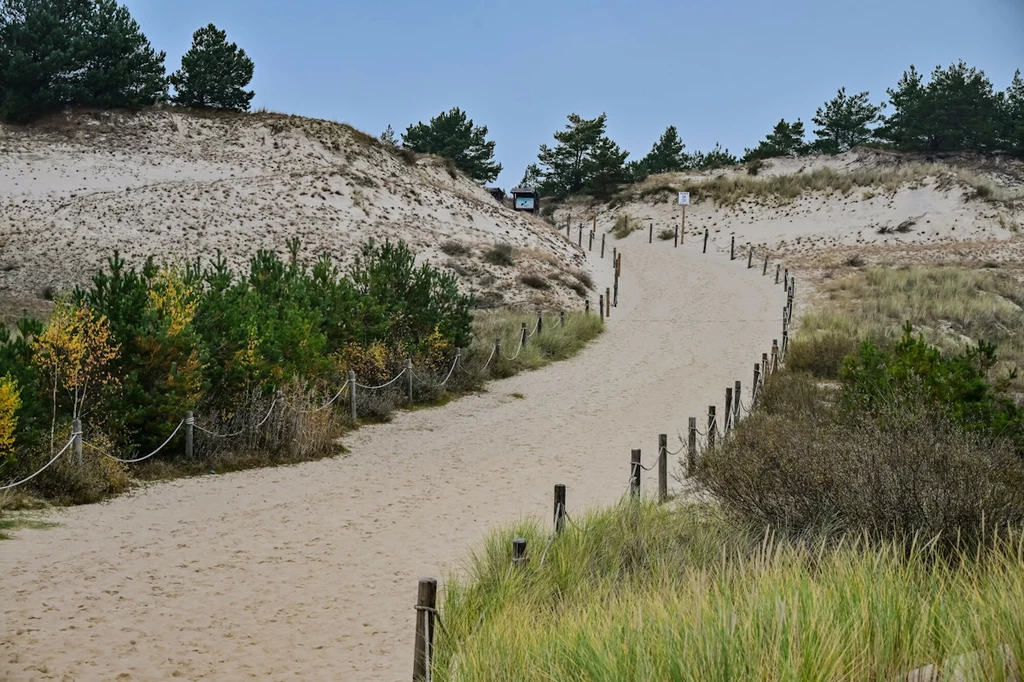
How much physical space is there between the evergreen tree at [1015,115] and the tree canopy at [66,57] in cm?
5504

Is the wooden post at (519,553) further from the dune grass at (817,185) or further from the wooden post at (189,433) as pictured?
the dune grass at (817,185)

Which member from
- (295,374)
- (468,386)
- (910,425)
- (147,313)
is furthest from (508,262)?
(910,425)

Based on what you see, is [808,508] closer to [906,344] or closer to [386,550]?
[386,550]

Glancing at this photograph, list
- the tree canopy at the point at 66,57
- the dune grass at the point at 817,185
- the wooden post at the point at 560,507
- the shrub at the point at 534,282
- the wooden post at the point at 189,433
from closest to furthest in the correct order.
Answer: the wooden post at the point at 560,507, the wooden post at the point at 189,433, the shrub at the point at 534,282, the tree canopy at the point at 66,57, the dune grass at the point at 817,185

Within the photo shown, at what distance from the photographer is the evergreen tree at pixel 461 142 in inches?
2445

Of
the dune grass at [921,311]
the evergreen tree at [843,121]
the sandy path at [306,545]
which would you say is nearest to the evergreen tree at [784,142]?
the evergreen tree at [843,121]

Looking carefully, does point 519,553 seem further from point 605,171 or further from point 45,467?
point 605,171

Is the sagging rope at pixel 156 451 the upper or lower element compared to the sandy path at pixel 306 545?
upper

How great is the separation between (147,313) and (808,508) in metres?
A: 8.58

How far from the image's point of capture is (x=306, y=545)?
29.9 feet

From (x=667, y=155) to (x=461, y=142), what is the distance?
987 inches

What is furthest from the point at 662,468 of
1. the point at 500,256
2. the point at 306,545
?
the point at 500,256

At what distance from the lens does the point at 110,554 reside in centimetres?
849

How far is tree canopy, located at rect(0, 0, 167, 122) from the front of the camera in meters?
44.3
